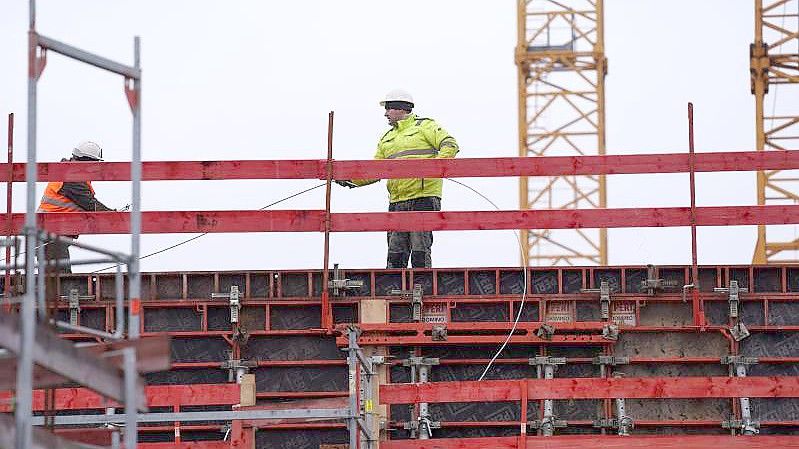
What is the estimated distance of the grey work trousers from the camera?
18047 millimetres

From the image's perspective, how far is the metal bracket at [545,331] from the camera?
16.3m

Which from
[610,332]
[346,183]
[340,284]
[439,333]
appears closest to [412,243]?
[346,183]

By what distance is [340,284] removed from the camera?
54.6ft

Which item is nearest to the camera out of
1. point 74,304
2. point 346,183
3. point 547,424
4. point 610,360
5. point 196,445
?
point 196,445

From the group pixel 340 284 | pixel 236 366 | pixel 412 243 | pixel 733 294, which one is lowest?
pixel 236 366

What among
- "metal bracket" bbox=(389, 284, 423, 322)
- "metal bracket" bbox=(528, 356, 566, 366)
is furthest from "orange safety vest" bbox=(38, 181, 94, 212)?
"metal bracket" bbox=(528, 356, 566, 366)

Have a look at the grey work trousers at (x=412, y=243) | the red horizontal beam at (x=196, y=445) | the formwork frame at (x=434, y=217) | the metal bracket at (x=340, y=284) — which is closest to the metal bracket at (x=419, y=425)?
the formwork frame at (x=434, y=217)

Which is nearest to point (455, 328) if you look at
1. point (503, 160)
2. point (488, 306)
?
point (488, 306)

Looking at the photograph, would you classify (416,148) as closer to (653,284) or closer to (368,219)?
(368,219)

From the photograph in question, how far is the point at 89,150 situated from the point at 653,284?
663 cm

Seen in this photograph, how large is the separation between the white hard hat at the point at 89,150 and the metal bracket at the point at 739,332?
7.22 meters

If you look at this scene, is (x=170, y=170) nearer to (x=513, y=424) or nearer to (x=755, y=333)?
(x=513, y=424)

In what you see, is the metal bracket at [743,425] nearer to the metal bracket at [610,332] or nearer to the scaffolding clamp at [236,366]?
the metal bracket at [610,332]

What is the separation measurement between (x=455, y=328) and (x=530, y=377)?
881 mm
